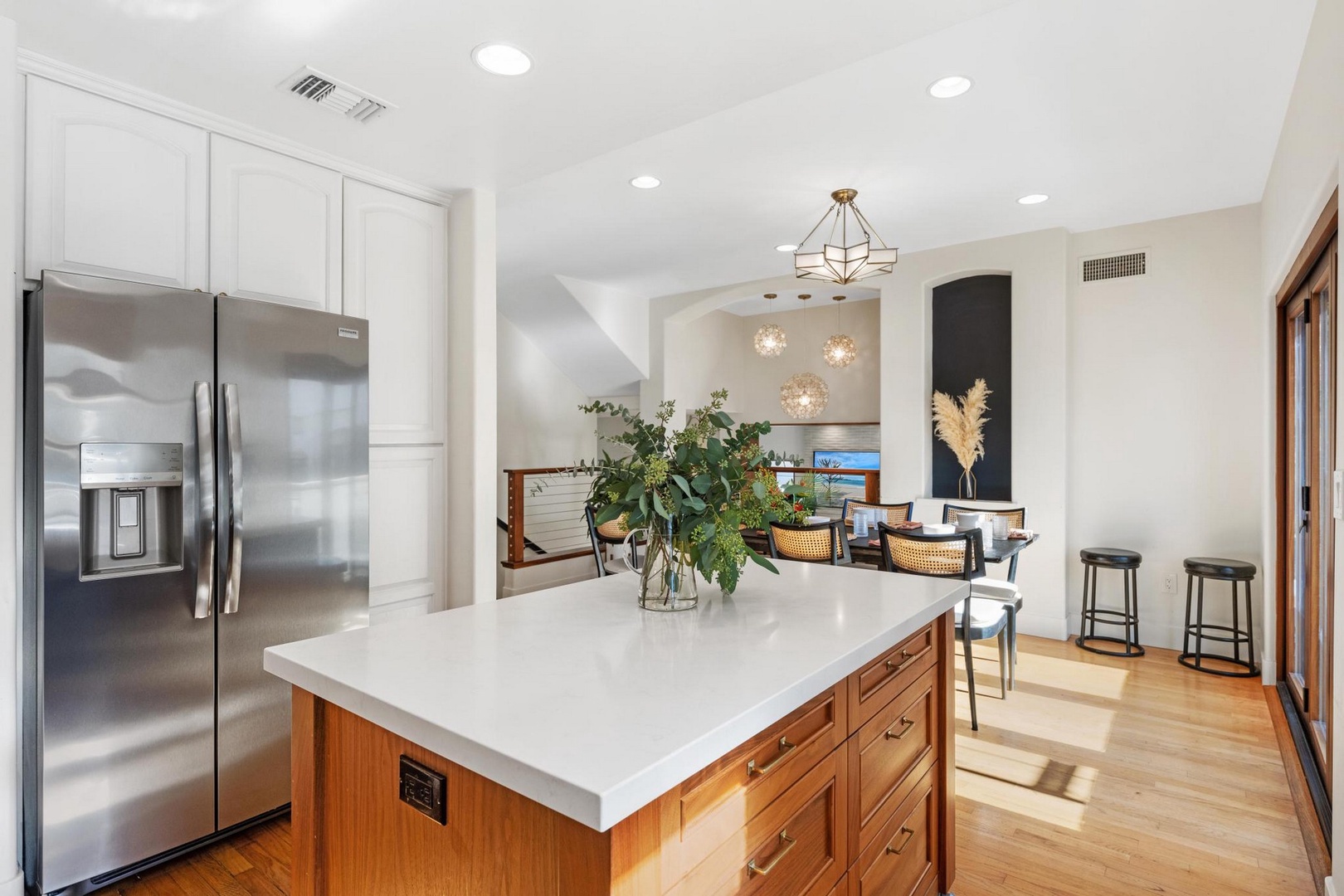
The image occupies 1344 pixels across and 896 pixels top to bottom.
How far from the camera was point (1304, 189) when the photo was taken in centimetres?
257

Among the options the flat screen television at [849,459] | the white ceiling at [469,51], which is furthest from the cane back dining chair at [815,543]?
the flat screen television at [849,459]

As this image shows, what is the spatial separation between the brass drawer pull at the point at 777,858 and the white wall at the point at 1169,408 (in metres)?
4.28

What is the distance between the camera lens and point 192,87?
2281 millimetres

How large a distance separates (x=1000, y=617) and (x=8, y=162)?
387cm

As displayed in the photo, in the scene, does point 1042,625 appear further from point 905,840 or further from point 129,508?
point 129,508

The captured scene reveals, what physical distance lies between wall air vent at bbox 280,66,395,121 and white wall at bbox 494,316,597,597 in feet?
15.5

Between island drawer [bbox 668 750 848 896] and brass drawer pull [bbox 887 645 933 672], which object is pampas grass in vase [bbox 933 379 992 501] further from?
island drawer [bbox 668 750 848 896]

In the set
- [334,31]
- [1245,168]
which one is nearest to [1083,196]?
[1245,168]

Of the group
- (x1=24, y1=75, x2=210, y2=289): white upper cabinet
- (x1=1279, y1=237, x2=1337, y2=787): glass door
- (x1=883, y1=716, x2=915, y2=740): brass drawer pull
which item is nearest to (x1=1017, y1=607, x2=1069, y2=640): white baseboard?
(x1=1279, y1=237, x2=1337, y2=787): glass door

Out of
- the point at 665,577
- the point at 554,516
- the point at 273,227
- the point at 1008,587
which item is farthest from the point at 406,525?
the point at 554,516

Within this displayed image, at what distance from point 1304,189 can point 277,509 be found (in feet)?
12.1

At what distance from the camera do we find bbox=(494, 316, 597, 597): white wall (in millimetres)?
7305

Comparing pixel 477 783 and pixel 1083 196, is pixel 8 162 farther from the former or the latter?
pixel 1083 196

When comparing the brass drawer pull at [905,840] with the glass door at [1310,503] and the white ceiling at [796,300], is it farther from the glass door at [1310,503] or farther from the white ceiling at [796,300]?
the white ceiling at [796,300]
